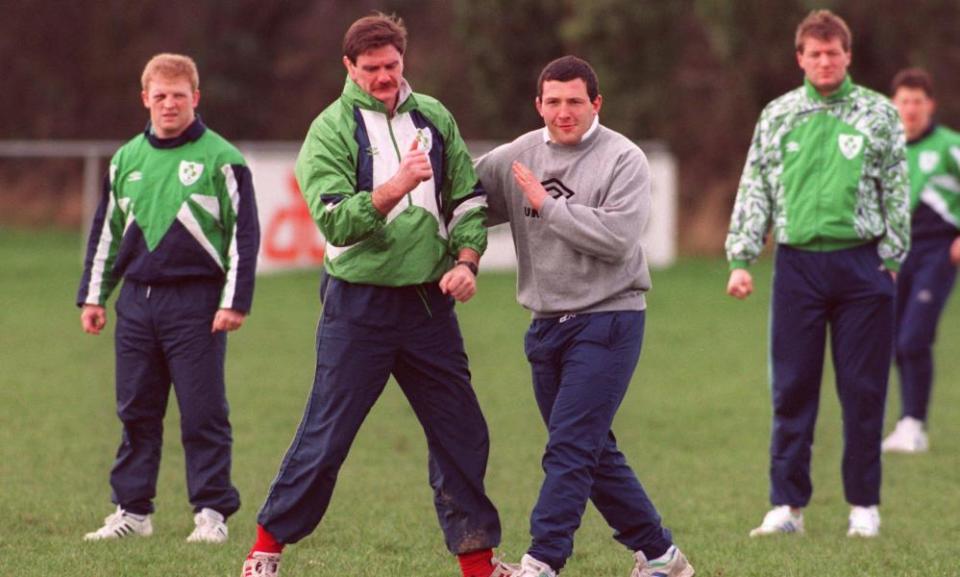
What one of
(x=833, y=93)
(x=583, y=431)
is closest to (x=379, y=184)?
(x=583, y=431)

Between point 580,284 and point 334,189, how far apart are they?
0.95 m

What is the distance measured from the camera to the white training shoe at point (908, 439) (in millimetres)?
10398

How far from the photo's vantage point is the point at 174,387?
279 inches

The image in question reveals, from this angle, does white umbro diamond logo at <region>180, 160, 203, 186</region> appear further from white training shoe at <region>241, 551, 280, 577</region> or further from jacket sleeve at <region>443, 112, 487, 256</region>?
white training shoe at <region>241, 551, 280, 577</region>

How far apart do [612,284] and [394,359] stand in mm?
802

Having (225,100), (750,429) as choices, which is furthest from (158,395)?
(225,100)

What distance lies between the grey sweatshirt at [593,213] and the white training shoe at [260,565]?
49.5 inches

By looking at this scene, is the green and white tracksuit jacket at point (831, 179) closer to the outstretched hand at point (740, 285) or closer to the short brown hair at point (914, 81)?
the outstretched hand at point (740, 285)

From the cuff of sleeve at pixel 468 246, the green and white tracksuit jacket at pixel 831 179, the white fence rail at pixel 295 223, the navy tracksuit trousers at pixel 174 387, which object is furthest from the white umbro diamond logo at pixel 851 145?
the white fence rail at pixel 295 223

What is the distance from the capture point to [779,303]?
7547mm

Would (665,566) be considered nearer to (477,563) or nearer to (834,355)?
(477,563)

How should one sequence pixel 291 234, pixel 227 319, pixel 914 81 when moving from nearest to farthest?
pixel 227 319 < pixel 914 81 < pixel 291 234

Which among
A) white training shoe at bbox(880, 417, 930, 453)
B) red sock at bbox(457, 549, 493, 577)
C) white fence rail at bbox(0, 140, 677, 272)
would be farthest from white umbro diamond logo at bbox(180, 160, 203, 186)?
white fence rail at bbox(0, 140, 677, 272)

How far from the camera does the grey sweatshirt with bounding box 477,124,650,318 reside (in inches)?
235
